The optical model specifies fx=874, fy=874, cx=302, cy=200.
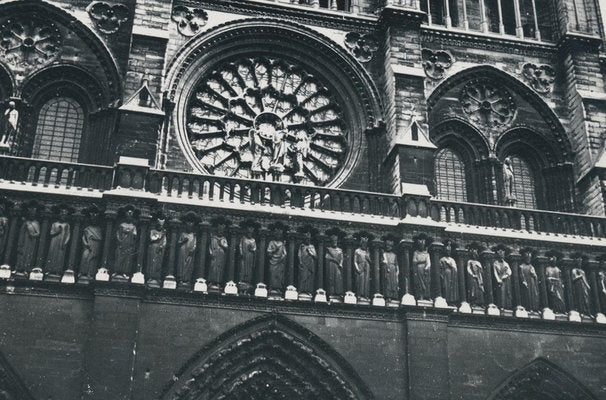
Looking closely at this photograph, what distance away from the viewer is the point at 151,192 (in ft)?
65.6

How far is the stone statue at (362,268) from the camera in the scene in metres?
20.1

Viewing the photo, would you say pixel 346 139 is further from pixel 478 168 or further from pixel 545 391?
pixel 545 391

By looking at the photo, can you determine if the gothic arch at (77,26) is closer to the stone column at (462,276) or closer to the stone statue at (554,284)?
the stone column at (462,276)

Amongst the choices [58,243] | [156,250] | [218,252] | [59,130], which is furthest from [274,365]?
[59,130]

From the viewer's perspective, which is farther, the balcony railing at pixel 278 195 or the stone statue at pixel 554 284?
the stone statue at pixel 554 284

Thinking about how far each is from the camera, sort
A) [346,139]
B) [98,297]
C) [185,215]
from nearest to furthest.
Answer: [98,297] → [185,215] → [346,139]

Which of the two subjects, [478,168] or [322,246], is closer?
[322,246]

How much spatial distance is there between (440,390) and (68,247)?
28.8 feet

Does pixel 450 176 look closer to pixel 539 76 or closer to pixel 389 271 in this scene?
pixel 539 76

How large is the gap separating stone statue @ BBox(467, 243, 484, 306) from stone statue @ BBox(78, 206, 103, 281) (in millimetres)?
8681

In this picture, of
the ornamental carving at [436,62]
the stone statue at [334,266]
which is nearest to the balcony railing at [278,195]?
the stone statue at [334,266]

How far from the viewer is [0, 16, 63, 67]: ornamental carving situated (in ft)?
73.9

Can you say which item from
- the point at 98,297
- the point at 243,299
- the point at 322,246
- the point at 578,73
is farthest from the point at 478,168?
the point at 98,297

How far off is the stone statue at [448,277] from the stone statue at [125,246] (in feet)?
23.6
